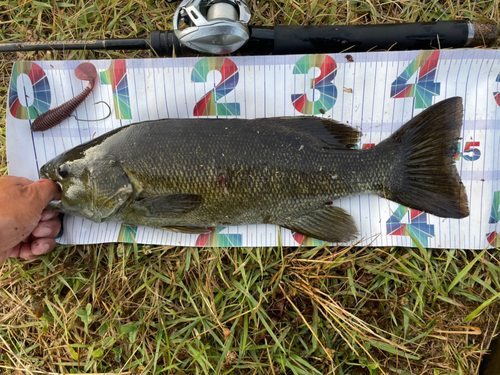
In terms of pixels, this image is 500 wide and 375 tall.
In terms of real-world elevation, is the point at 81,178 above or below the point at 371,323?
above

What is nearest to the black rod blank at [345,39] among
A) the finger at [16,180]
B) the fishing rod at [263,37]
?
the fishing rod at [263,37]

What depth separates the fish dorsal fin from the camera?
214 cm

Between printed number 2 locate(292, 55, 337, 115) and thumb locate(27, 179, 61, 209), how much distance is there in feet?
6.08

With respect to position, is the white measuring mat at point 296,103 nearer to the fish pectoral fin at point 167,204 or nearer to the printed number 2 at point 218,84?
the printed number 2 at point 218,84

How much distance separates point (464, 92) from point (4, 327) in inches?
155

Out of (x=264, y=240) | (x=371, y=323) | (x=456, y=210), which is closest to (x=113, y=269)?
(x=264, y=240)

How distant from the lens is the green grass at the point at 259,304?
7.13 ft

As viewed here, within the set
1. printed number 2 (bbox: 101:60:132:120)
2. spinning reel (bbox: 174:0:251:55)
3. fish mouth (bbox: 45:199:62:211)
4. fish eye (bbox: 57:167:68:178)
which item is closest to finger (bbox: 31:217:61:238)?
fish mouth (bbox: 45:199:62:211)

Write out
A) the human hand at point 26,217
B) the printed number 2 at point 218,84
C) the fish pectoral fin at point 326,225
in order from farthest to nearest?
the printed number 2 at point 218,84, the fish pectoral fin at point 326,225, the human hand at point 26,217

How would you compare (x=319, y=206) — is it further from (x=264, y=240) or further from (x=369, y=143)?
(x=369, y=143)

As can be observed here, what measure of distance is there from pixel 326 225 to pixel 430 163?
32.2 inches

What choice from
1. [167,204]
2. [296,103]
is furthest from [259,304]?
[296,103]

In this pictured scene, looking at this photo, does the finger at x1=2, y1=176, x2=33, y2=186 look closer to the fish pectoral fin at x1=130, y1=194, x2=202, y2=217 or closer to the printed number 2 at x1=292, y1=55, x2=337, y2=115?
the fish pectoral fin at x1=130, y1=194, x2=202, y2=217

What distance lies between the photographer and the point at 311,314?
2223 mm
